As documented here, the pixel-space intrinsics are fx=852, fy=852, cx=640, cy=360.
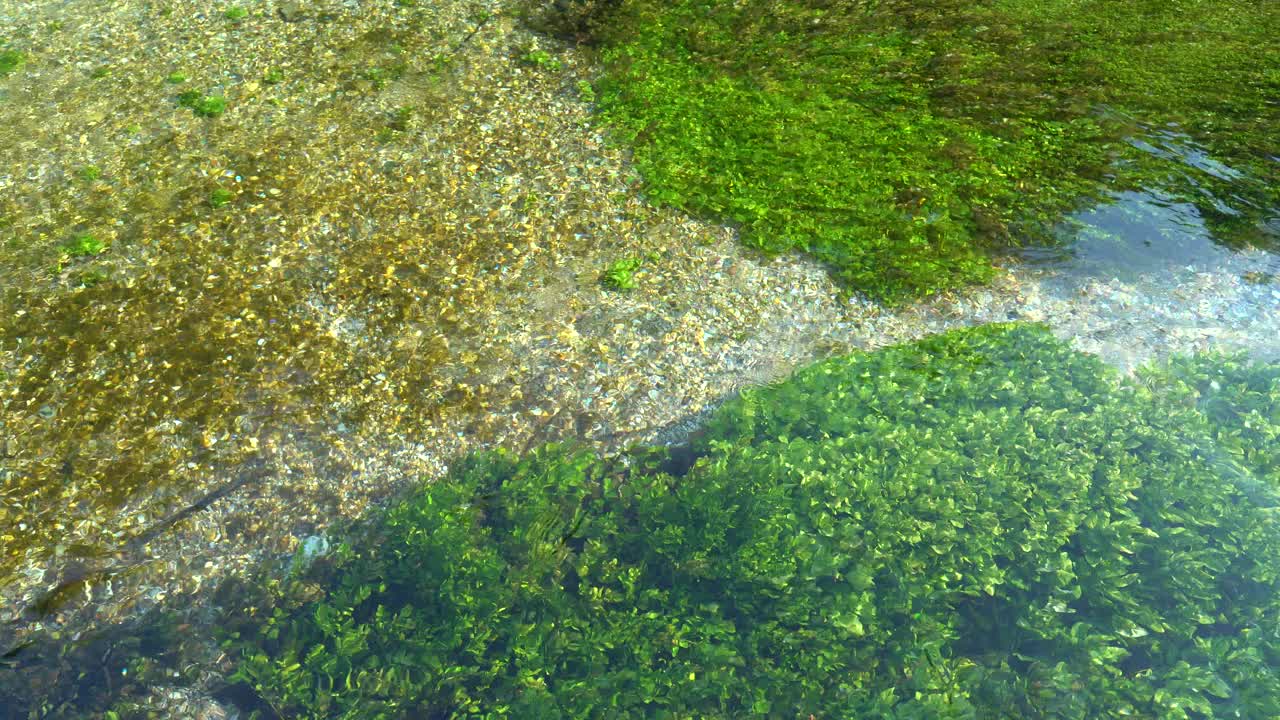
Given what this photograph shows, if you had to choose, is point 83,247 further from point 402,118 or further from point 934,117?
point 934,117

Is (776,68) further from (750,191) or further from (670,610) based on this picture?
(670,610)

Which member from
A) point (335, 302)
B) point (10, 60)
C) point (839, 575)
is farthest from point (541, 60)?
point (839, 575)

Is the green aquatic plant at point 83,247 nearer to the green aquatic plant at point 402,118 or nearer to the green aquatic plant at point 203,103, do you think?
the green aquatic plant at point 203,103

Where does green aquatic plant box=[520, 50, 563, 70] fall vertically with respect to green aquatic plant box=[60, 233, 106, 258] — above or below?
above

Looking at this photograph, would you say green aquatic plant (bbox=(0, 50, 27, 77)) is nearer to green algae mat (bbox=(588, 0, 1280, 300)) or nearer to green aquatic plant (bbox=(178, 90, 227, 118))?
green aquatic plant (bbox=(178, 90, 227, 118))

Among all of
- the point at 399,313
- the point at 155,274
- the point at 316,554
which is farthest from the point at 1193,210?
the point at 155,274

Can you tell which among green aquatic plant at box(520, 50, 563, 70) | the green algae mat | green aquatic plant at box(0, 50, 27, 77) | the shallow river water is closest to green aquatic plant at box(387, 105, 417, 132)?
the shallow river water

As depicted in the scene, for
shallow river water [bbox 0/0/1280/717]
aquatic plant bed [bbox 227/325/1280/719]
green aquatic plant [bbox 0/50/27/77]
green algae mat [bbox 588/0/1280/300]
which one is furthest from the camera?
green aquatic plant [bbox 0/50/27/77]
